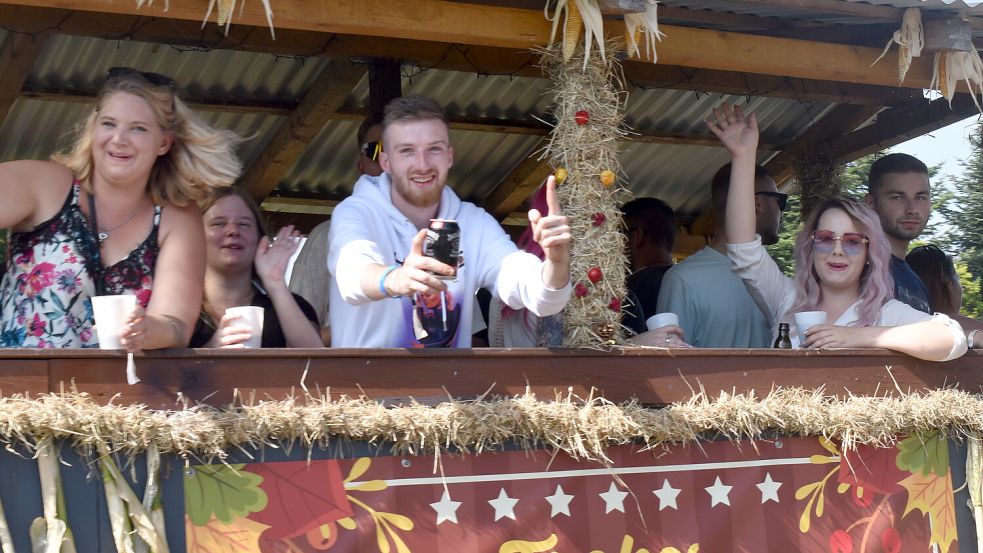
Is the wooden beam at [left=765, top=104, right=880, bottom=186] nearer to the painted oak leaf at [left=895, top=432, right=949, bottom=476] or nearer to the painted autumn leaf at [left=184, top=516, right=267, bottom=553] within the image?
the painted oak leaf at [left=895, top=432, right=949, bottom=476]

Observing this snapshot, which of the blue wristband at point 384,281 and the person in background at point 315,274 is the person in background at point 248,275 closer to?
the person in background at point 315,274

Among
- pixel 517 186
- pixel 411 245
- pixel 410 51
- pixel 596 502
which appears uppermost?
pixel 410 51

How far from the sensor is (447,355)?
385 cm

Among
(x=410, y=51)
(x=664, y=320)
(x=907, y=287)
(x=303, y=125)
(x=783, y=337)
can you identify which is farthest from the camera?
(x=303, y=125)

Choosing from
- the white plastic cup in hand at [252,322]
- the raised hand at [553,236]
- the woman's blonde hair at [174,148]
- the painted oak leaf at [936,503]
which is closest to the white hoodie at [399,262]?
the raised hand at [553,236]

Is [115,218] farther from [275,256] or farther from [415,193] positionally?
[415,193]

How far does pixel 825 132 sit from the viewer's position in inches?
265

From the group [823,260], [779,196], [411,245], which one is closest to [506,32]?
[411,245]

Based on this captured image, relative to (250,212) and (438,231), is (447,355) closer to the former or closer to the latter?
(438,231)

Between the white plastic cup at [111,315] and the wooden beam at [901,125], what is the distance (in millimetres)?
4136

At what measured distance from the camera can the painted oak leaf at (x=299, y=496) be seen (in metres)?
3.58

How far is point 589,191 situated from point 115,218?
61.7 inches

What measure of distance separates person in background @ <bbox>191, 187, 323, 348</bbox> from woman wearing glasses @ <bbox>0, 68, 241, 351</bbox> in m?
0.19

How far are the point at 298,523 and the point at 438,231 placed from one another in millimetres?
951
